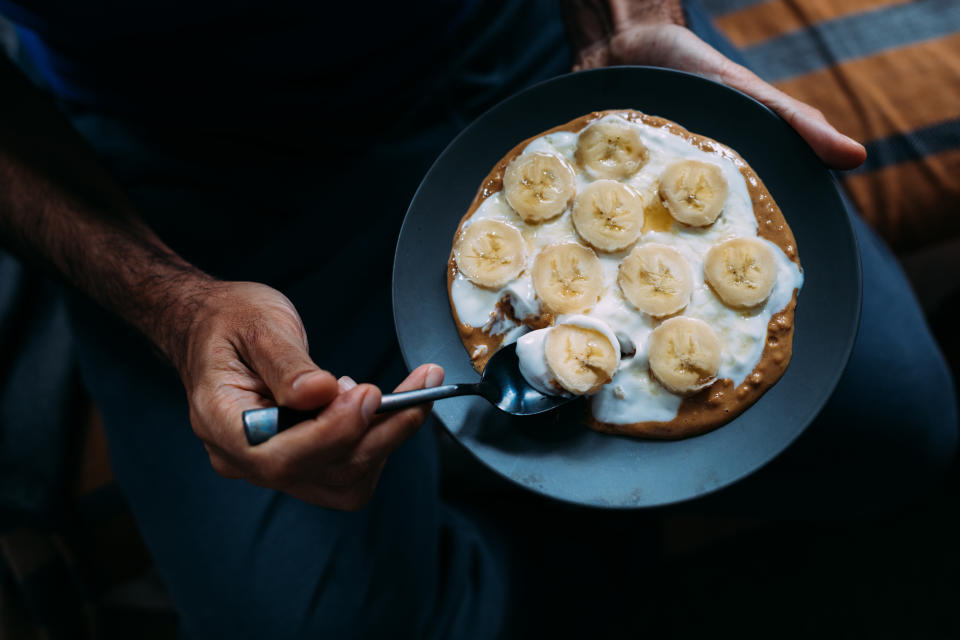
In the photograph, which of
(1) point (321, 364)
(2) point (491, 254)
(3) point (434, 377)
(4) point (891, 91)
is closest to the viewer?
(3) point (434, 377)

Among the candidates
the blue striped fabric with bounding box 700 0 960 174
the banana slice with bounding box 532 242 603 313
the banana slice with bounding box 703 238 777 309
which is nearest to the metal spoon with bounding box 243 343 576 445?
the banana slice with bounding box 532 242 603 313

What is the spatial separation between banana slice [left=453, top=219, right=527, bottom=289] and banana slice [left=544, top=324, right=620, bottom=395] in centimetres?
16

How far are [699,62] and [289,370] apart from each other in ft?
3.34

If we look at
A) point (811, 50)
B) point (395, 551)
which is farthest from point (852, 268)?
point (395, 551)

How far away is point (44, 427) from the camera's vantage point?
1752mm

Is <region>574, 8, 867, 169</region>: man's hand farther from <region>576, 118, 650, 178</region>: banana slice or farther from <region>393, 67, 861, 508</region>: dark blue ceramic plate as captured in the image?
<region>576, 118, 650, 178</region>: banana slice

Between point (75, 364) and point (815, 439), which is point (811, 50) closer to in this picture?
point (815, 439)

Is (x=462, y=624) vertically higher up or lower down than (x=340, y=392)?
lower down

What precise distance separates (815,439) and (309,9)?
1.45m

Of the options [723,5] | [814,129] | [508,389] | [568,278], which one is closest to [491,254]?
[568,278]

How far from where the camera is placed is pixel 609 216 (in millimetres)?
1256

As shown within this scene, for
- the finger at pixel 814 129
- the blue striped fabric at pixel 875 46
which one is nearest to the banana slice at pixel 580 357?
the finger at pixel 814 129

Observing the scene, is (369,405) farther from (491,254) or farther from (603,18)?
(603,18)

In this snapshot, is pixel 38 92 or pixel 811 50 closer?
pixel 38 92
